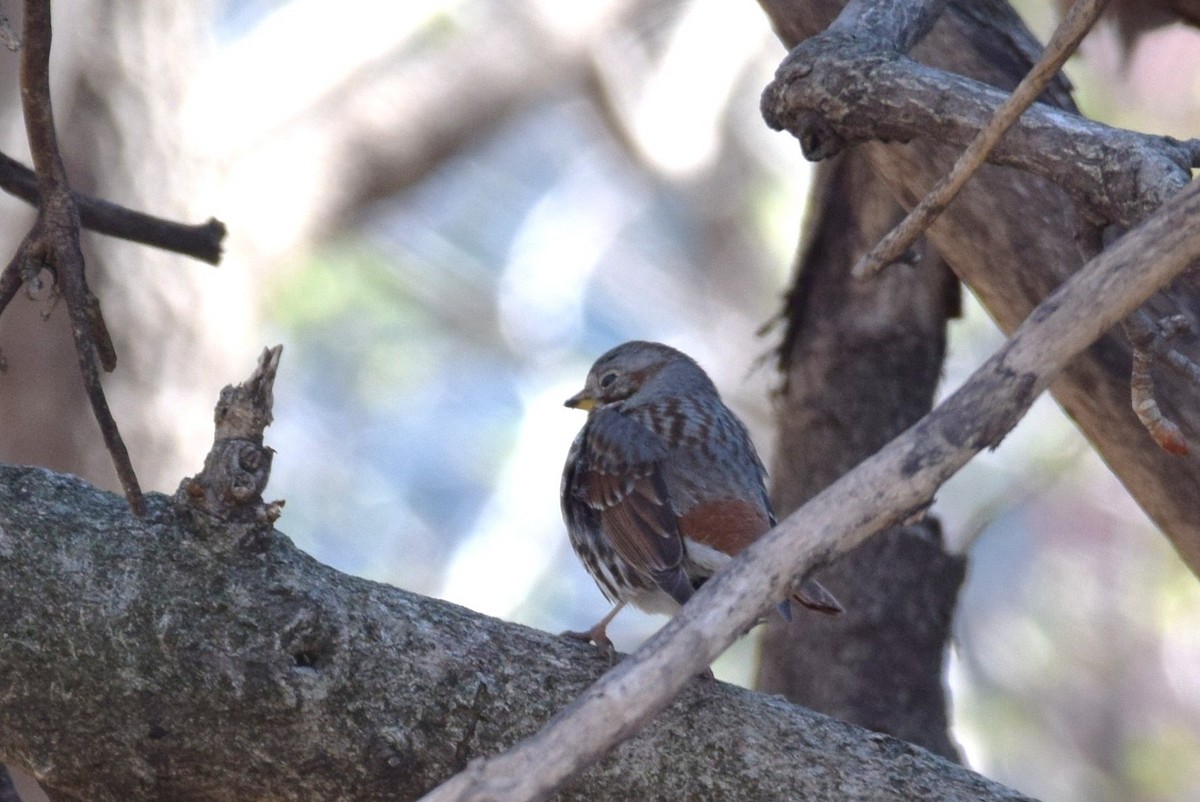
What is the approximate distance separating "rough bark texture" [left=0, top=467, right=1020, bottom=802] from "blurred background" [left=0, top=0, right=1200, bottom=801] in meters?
2.98

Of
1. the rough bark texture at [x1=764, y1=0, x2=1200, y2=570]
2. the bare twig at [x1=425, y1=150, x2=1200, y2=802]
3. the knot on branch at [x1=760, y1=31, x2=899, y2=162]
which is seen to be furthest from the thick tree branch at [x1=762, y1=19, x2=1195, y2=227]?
the bare twig at [x1=425, y1=150, x2=1200, y2=802]

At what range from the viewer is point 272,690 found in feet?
8.23

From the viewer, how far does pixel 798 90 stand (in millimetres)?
3076

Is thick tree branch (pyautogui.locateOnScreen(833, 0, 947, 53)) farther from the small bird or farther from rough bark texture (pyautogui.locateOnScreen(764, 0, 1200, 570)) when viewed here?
the small bird

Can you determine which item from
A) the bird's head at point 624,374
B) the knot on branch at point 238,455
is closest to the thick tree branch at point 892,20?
the knot on branch at point 238,455

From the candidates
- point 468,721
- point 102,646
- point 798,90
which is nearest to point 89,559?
point 102,646

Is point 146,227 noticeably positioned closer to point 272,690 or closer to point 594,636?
point 272,690

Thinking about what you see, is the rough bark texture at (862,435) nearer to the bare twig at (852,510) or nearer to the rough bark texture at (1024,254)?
the rough bark texture at (1024,254)

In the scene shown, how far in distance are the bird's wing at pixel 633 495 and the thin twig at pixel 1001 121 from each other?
1.44 meters

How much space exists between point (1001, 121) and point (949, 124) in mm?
509

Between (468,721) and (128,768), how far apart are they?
590mm

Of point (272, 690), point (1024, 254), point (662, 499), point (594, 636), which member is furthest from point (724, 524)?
point (272, 690)

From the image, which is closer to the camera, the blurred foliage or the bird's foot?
the bird's foot

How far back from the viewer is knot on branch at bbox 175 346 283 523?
2449 mm
